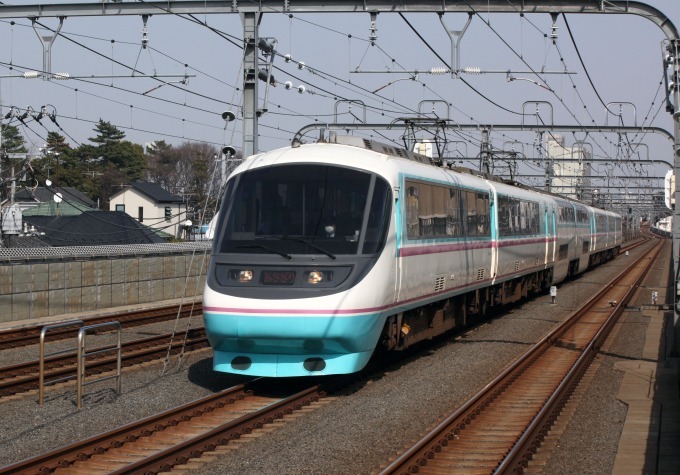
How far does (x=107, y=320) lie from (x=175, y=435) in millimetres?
10635

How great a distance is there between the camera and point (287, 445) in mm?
8633

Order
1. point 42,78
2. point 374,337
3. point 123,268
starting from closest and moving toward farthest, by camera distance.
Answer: point 374,337
point 42,78
point 123,268

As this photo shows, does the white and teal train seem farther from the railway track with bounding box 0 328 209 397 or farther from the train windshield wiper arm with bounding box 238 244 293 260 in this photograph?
the railway track with bounding box 0 328 209 397

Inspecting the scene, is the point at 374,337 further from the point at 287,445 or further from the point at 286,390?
the point at 287,445

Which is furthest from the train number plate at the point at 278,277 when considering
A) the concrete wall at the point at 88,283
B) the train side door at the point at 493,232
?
the train side door at the point at 493,232

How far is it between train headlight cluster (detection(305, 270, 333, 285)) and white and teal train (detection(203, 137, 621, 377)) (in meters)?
0.01

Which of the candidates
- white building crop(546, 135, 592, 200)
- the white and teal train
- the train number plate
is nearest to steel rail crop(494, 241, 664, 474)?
the white and teal train

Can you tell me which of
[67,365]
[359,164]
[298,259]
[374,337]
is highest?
[359,164]

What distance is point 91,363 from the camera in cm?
1329

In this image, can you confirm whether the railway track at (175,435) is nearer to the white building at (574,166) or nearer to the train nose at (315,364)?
the train nose at (315,364)

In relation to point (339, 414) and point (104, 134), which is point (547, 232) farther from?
point (104, 134)

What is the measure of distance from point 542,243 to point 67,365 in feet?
50.0

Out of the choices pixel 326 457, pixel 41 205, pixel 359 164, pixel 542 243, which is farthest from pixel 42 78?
pixel 41 205

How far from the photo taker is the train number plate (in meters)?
10.7
